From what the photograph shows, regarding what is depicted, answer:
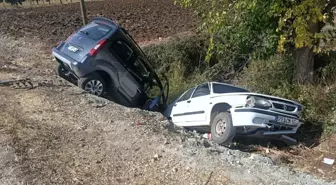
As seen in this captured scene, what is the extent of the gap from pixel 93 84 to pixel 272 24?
4.78 m

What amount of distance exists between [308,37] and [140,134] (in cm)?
457

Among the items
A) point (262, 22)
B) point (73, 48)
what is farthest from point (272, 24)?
point (73, 48)

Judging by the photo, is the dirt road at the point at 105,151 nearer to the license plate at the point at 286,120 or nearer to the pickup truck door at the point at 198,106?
the pickup truck door at the point at 198,106

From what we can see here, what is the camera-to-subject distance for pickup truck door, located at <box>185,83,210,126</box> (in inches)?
420

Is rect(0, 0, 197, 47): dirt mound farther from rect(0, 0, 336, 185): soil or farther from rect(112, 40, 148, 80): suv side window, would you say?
rect(0, 0, 336, 185): soil

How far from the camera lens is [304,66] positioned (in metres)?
13.1

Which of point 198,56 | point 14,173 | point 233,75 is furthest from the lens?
point 198,56

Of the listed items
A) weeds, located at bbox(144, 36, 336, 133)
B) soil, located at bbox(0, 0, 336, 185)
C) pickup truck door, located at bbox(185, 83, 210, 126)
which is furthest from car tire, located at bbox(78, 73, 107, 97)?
weeds, located at bbox(144, 36, 336, 133)

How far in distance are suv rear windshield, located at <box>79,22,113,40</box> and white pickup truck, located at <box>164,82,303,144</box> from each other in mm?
2769

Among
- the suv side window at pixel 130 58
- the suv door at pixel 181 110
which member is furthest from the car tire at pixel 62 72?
the suv door at pixel 181 110

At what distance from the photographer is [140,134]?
27.7ft

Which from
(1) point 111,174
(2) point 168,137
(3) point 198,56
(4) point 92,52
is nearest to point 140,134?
(2) point 168,137

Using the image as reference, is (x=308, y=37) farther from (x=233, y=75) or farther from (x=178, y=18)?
(x=178, y=18)

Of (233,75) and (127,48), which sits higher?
(127,48)
